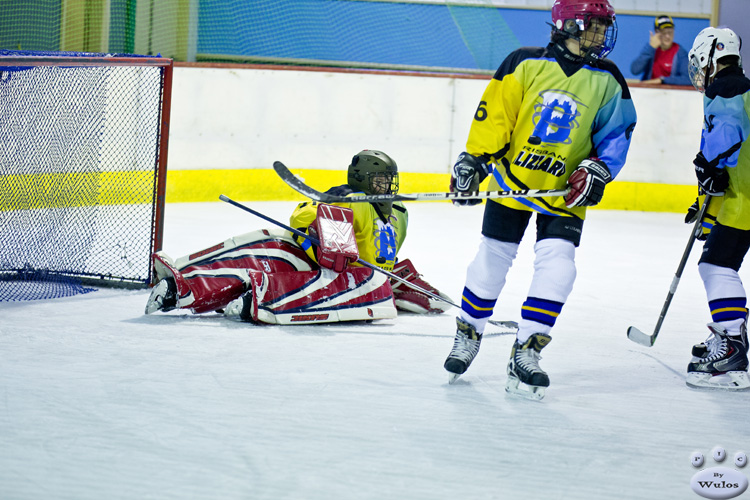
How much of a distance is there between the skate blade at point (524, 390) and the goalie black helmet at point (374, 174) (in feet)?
3.72

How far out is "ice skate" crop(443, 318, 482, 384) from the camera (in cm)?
279

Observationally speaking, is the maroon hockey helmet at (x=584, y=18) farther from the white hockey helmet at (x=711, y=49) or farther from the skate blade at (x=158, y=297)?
the skate blade at (x=158, y=297)

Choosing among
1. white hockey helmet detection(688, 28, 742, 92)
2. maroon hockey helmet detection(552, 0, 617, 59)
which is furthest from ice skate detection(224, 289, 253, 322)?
white hockey helmet detection(688, 28, 742, 92)

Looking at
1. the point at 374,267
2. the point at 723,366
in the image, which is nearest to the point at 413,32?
the point at 374,267

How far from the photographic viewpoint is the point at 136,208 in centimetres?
538

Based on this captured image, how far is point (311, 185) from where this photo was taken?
752cm

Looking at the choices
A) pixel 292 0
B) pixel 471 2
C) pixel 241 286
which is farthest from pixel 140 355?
pixel 471 2

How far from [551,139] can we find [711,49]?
0.71m

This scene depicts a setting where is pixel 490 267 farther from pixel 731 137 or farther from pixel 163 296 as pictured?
pixel 163 296

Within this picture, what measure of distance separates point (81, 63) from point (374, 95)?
13.1 ft

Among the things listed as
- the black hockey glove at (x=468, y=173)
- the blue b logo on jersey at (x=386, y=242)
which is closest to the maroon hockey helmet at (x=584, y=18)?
the black hockey glove at (x=468, y=173)

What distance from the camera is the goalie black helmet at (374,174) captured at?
12.1 feet

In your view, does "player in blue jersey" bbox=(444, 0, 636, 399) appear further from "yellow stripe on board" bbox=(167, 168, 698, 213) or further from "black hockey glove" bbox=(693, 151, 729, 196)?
"yellow stripe on board" bbox=(167, 168, 698, 213)

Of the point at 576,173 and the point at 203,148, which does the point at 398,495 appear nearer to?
the point at 576,173
